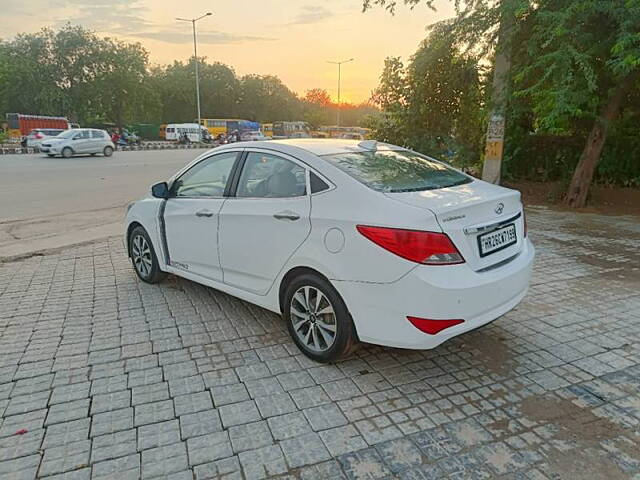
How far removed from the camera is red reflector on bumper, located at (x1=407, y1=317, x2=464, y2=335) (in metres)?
2.73

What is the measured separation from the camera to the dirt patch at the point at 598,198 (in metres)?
9.62

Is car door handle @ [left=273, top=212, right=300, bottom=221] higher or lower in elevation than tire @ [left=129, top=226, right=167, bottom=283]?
higher

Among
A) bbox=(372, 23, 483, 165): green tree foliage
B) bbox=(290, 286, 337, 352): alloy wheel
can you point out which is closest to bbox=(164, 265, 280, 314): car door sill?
bbox=(290, 286, 337, 352): alloy wheel

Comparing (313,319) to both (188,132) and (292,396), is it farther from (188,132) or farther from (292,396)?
(188,132)

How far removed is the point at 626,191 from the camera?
34.7 ft

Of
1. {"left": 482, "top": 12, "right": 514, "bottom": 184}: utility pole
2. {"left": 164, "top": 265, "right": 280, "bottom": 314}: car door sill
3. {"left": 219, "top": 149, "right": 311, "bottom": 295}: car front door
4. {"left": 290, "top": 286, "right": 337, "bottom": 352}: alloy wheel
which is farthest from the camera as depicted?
{"left": 482, "top": 12, "right": 514, "bottom": 184}: utility pole

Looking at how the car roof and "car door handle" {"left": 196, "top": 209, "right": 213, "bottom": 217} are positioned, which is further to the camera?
"car door handle" {"left": 196, "top": 209, "right": 213, "bottom": 217}

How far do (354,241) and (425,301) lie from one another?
1.84ft

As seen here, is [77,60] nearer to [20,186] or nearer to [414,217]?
[20,186]

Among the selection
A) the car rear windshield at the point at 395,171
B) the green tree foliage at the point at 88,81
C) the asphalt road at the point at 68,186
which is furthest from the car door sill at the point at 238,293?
the green tree foliage at the point at 88,81

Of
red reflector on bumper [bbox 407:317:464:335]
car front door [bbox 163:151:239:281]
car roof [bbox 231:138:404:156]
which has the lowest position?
red reflector on bumper [bbox 407:317:464:335]

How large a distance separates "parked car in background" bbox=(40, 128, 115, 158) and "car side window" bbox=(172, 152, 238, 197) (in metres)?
23.2

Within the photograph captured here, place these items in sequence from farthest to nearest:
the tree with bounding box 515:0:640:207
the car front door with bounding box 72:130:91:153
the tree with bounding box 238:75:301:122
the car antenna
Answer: the tree with bounding box 238:75:301:122
the car front door with bounding box 72:130:91:153
the tree with bounding box 515:0:640:207
the car antenna

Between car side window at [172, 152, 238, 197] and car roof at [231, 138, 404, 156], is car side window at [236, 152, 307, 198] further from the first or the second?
car side window at [172, 152, 238, 197]
